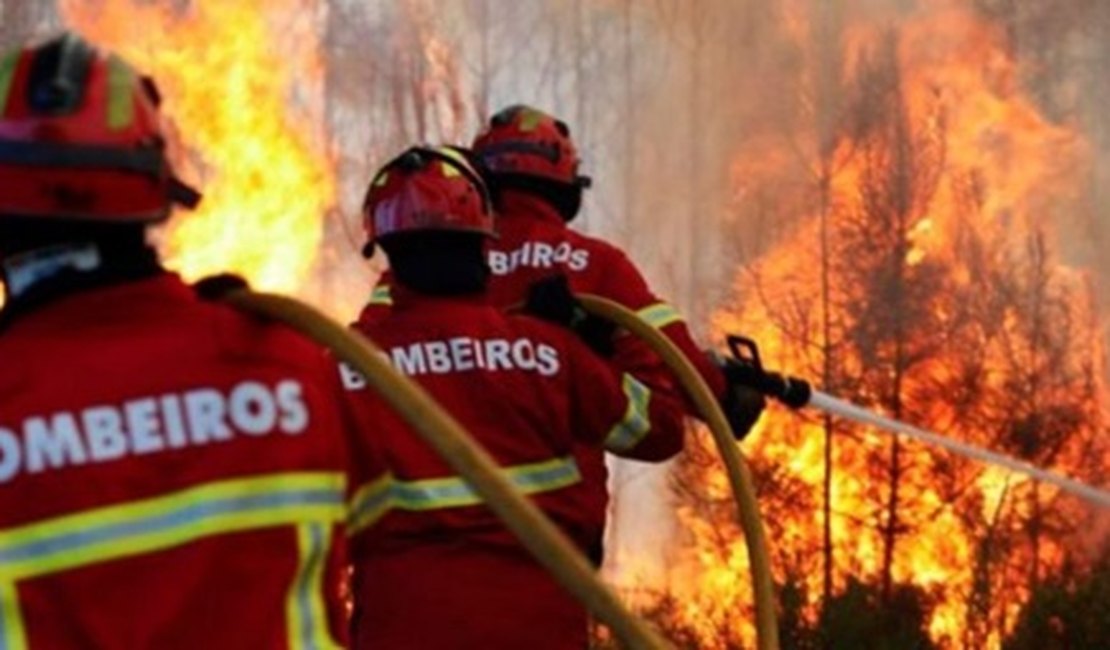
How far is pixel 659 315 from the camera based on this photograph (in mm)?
5848

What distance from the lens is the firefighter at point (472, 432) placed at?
4195mm

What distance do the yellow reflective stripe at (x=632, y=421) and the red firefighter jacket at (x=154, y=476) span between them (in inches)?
88.9

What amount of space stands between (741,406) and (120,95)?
3733mm

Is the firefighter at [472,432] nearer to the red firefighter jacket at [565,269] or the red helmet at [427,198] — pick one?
the red helmet at [427,198]

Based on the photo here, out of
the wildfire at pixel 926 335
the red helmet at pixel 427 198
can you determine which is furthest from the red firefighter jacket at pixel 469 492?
the wildfire at pixel 926 335

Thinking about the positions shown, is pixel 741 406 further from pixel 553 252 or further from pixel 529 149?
pixel 529 149

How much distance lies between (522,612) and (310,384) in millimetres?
1935

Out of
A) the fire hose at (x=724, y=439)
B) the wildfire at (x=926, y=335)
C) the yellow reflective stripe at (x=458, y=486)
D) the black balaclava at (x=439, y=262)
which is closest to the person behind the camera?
the yellow reflective stripe at (x=458, y=486)

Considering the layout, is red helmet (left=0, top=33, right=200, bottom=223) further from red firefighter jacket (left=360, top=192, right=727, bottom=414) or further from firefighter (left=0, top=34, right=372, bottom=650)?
red firefighter jacket (left=360, top=192, right=727, bottom=414)

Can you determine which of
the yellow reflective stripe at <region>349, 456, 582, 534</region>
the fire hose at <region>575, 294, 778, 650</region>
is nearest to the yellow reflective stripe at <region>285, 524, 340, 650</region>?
the yellow reflective stripe at <region>349, 456, 582, 534</region>

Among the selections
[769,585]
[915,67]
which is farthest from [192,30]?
[769,585]

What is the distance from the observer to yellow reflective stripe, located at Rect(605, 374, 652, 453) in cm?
473

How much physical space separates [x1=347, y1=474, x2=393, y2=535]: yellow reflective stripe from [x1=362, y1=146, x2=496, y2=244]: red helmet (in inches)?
52.4

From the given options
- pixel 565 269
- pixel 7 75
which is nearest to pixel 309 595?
pixel 7 75
